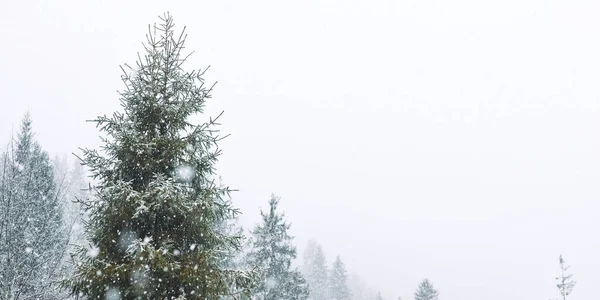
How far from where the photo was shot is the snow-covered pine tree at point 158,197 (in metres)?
7.87

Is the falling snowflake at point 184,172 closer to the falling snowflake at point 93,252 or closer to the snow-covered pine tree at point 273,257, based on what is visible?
the falling snowflake at point 93,252

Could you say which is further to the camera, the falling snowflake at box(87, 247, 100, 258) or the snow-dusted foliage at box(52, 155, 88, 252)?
the snow-dusted foliage at box(52, 155, 88, 252)

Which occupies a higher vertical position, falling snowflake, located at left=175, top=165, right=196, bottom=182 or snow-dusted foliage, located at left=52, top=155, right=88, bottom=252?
snow-dusted foliage, located at left=52, top=155, right=88, bottom=252

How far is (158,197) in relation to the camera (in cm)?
791

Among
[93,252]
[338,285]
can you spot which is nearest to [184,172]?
[93,252]

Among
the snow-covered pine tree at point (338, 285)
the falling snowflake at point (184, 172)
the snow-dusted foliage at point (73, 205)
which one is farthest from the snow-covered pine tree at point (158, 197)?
the snow-covered pine tree at point (338, 285)

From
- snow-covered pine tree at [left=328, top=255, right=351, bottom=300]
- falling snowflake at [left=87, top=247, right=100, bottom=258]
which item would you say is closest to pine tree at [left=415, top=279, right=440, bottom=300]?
snow-covered pine tree at [left=328, top=255, right=351, bottom=300]

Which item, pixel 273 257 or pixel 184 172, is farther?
pixel 273 257

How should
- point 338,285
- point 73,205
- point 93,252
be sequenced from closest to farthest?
point 93,252, point 73,205, point 338,285

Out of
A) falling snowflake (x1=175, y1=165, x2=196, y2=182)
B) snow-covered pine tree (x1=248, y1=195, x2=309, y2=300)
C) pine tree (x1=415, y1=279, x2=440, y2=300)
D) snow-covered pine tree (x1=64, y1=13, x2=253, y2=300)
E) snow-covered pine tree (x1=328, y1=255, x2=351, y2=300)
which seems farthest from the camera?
snow-covered pine tree (x1=328, y1=255, x2=351, y2=300)

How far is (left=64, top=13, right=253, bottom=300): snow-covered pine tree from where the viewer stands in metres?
7.87

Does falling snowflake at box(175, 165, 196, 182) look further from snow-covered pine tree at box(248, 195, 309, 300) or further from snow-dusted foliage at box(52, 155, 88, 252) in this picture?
snow-covered pine tree at box(248, 195, 309, 300)

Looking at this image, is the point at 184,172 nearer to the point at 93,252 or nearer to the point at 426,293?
the point at 93,252

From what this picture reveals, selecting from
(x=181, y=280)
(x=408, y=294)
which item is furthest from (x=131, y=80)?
(x=408, y=294)
